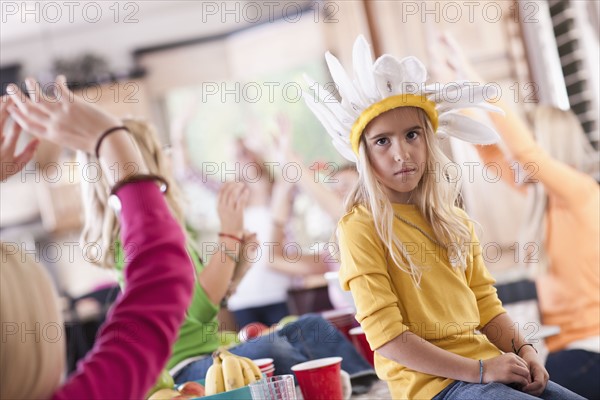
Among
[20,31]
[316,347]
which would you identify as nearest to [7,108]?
[316,347]

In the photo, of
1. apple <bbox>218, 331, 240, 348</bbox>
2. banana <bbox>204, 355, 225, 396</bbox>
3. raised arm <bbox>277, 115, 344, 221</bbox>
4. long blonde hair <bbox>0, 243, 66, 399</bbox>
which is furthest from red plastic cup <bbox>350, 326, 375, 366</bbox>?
long blonde hair <bbox>0, 243, 66, 399</bbox>

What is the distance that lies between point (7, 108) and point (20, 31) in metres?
6.23

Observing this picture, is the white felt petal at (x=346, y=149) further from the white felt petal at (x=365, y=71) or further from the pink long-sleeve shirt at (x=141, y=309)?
the pink long-sleeve shirt at (x=141, y=309)

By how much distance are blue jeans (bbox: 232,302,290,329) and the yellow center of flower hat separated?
2453 millimetres

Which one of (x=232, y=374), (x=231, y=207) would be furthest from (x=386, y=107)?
(x=231, y=207)

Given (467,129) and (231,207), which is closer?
(467,129)

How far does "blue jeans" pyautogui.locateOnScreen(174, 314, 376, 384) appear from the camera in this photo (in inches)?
78.8

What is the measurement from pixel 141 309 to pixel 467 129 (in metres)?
1.05

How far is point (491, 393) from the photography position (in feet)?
4.61

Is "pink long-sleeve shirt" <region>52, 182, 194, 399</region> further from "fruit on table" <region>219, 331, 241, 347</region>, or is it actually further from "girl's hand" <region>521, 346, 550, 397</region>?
"fruit on table" <region>219, 331, 241, 347</region>

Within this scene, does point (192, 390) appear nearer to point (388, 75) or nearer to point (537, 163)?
point (388, 75)

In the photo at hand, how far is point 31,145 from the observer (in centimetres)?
123

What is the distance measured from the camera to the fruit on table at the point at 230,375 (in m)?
1.59

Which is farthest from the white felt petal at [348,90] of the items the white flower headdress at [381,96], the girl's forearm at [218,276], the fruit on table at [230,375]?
the girl's forearm at [218,276]
